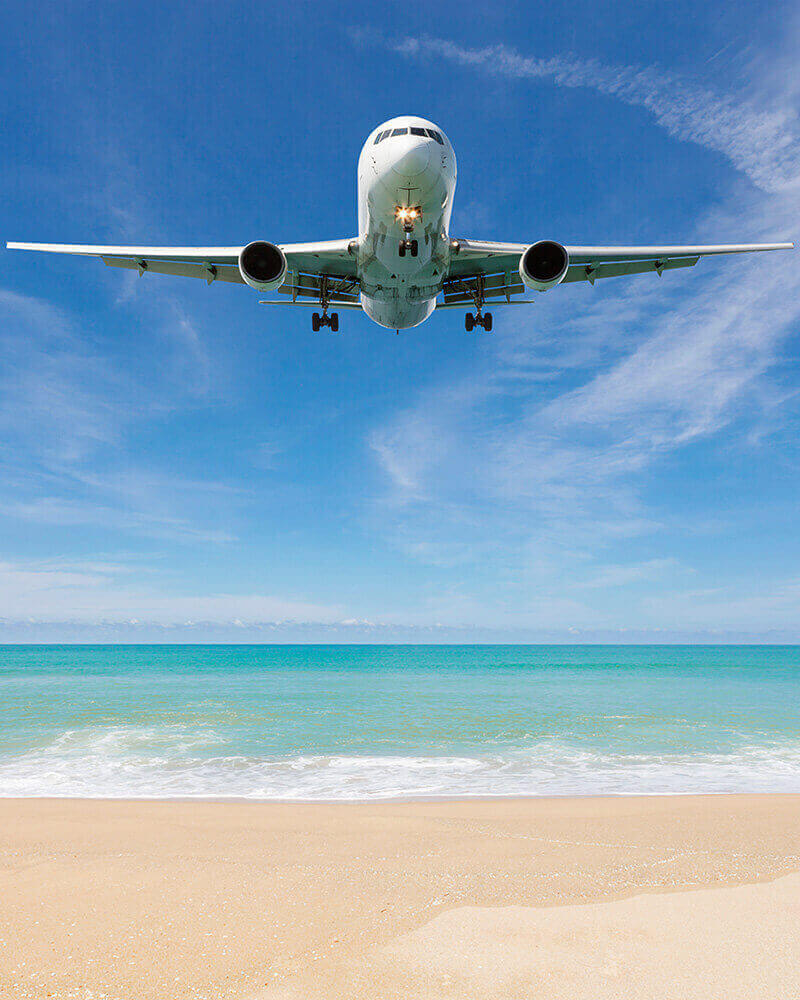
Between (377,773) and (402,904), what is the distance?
28.9 ft

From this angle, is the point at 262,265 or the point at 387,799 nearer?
the point at 387,799

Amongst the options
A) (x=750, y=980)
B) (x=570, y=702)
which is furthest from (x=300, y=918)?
(x=570, y=702)

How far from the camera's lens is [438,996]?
4223 mm

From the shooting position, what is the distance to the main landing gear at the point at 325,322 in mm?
17594

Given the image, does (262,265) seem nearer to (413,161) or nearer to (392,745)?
(413,161)

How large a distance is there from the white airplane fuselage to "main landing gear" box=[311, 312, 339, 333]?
2.62 m

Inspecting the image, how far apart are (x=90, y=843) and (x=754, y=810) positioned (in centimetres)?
1092

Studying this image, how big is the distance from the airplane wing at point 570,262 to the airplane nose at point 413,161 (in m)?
3.38

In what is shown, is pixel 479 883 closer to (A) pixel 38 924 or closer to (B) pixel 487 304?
(A) pixel 38 924

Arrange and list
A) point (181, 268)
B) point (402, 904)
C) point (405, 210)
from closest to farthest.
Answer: point (402, 904), point (405, 210), point (181, 268)

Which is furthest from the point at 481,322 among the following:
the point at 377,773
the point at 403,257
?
the point at 377,773

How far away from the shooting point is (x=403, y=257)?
13156mm

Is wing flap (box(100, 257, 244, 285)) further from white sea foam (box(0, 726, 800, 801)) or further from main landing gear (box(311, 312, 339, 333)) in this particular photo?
white sea foam (box(0, 726, 800, 801))

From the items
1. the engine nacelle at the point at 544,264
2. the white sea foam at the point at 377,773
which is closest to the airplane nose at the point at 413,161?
the engine nacelle at the point at 544,264
